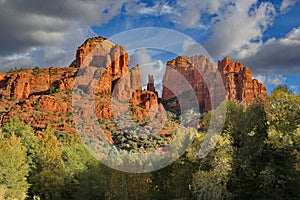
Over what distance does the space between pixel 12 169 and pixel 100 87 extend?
100881mm

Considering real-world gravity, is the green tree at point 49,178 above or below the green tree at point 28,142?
below

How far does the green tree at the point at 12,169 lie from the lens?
34938 mm

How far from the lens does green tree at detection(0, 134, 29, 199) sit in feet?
115

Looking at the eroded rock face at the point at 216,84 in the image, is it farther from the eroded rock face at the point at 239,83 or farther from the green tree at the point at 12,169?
the green tree at the point at 12,169

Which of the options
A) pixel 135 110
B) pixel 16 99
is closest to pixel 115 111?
pixel 135 110

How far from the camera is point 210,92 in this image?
146250 mm

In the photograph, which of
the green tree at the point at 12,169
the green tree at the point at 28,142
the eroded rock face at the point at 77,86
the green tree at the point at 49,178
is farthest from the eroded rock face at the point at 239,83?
the green tree at the point at 12,169

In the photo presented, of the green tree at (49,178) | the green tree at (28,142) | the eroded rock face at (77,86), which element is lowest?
the green tree at (49,178)

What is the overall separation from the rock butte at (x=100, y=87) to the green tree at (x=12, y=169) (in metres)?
60.6

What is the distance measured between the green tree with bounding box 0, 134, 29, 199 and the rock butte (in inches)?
2388

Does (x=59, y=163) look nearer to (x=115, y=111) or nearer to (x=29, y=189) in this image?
(x=29, y=189)

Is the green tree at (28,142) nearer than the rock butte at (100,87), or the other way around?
the green tree at (28,142)

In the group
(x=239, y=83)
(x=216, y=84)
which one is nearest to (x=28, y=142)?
(x=216, y=84)

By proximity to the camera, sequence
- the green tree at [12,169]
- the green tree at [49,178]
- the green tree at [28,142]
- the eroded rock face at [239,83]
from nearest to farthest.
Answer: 1. the green tree at [12,169]
2. the green tree at [49,178]
3. the green tree at [28,142]
4. the eroded rock face at [239,83]
